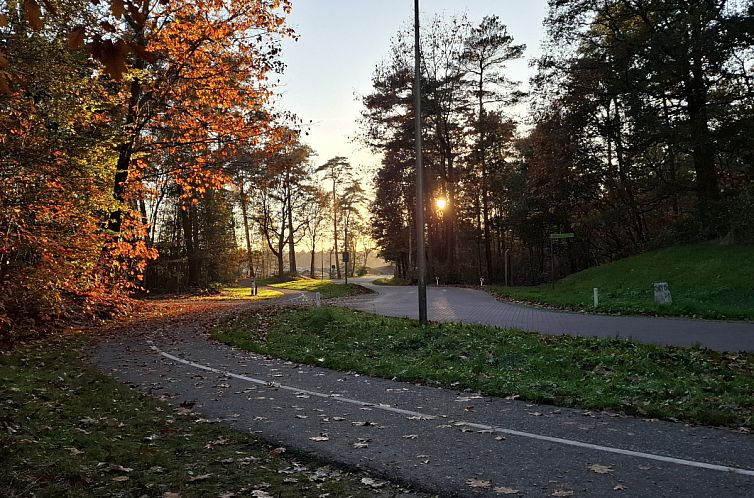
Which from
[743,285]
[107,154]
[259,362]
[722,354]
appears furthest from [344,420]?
Result: [743,285]

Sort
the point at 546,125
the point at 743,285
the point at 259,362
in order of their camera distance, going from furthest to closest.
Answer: the point at 546,125 < the point at 743,285 < the point at 259,362

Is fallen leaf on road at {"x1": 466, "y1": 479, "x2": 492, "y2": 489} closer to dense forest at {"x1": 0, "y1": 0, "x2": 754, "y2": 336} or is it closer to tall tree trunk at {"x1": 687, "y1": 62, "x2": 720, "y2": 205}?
dense forest at {"x1": 0, "y1": 0, "x2": 754, "y2": 336}

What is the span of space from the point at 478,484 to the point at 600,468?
1156 millimetres

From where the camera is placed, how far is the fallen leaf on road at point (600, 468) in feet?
15.2

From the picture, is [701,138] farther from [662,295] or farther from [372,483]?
[372,483]

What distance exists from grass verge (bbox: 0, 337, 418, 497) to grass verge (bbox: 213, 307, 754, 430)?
358 cm

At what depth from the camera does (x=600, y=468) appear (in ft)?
15.5

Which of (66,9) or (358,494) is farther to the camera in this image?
(66,9)

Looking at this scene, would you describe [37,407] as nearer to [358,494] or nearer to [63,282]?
[358,494]

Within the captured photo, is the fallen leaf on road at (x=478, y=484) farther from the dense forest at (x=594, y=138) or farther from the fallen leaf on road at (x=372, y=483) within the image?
the dense forest at (x=594, y=138)

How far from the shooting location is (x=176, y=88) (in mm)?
19875

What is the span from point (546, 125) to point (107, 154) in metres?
26.4

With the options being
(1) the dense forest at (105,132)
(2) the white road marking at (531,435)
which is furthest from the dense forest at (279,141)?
(2) the white road marking at (531,435)

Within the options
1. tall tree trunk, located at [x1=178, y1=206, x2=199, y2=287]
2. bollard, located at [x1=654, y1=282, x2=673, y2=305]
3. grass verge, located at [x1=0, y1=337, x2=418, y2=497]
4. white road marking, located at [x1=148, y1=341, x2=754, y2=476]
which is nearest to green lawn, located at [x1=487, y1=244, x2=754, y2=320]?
bollard, located at [x1=654, y1=282, x2=673, y2=305]
